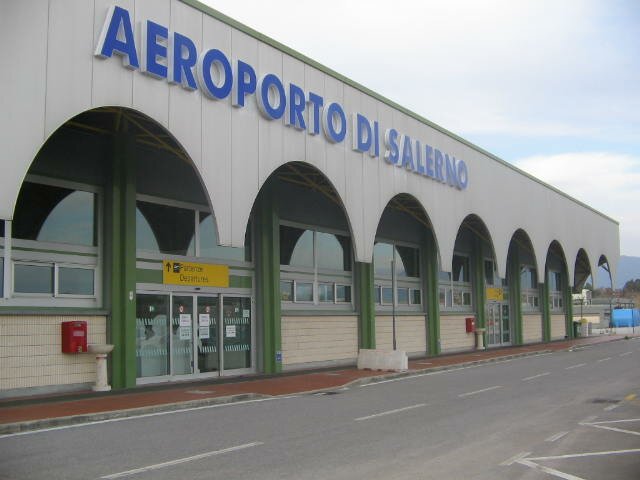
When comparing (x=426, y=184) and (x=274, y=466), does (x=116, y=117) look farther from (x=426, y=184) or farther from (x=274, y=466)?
(x=426, y=184)

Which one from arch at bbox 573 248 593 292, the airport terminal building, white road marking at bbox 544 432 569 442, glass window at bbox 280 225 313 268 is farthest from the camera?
arch at bbox 573 248 593 292

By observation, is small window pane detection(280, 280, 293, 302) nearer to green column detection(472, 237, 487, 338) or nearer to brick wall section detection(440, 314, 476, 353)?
brick wall section detection(440, 314, 476, 353)

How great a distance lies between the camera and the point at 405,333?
1144 inches

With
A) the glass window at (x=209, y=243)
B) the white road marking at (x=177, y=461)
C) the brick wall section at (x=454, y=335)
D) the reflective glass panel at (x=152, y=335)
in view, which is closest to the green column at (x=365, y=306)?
the glass window at (x=209, y=243)

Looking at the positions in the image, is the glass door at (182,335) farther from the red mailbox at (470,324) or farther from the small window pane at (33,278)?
the red mailbox at (470,324)

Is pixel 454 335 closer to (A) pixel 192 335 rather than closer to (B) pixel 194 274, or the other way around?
(A) pixel 192 335

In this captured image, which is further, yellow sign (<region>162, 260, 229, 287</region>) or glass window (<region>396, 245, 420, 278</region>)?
glass window (<region>396, 245, 420, 278</region>)

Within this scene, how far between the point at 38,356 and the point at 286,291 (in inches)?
363

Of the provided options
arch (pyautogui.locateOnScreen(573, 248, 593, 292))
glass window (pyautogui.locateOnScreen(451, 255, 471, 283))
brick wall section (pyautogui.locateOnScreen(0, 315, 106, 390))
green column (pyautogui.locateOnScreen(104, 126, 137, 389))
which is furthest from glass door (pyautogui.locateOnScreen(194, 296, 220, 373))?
arch (pyautogui.locateOnScreen(573, 248, 593, 292))

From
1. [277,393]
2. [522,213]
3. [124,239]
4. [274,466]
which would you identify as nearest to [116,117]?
[124,239]

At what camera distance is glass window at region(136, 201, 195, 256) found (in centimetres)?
1836

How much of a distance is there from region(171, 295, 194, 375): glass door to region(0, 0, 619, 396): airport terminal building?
4cm

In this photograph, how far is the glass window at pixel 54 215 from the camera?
1578 cm

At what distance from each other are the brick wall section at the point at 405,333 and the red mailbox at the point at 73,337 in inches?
533
